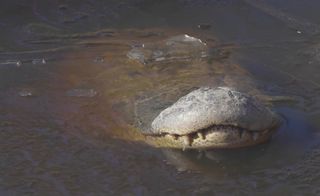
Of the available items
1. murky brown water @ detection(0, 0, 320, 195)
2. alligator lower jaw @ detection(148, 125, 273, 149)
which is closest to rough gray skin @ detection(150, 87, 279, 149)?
alligator lower jaw @ detection(148, 125, 273, 149)

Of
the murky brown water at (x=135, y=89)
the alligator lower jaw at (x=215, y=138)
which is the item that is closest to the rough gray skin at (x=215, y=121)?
the alligator lower jaw at (x=215, y=138)

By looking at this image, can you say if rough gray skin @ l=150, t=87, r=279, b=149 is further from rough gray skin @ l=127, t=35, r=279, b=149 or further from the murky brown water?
the murky brown water

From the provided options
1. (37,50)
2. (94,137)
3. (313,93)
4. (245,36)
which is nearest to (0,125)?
(94,137)

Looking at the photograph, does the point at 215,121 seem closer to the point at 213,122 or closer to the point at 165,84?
the point at 213,122

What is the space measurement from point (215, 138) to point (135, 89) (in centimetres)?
117

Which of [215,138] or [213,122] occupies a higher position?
[213,122]

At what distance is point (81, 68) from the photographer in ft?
20.2

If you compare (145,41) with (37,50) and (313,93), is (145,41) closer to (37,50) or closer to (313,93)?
(37,50)

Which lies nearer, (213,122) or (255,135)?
(213,122)

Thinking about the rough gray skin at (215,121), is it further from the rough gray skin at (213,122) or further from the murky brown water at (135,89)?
the murky brown water at (135,89)

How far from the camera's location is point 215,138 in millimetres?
4641

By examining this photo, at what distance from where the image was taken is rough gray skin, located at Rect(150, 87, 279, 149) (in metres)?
4.59

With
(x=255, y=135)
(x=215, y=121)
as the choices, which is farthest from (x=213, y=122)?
(x=255, y=135)

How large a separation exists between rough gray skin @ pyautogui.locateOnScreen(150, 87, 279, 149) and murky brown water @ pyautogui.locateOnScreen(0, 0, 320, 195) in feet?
0.34
